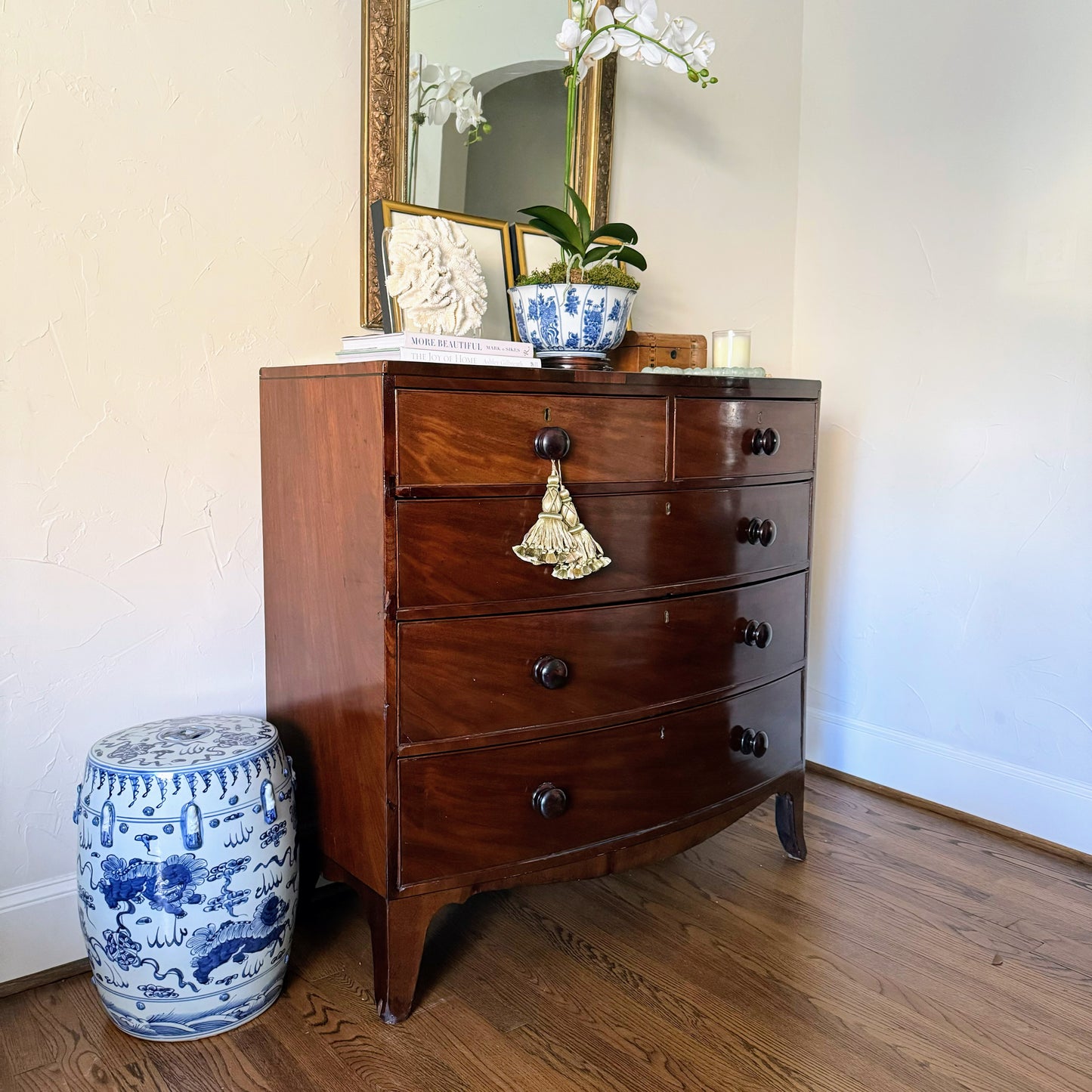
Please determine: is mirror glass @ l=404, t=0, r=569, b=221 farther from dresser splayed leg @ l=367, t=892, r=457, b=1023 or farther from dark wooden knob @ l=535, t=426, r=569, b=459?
dresser splayed leg @ l=367, t=892, r=457, b=1023

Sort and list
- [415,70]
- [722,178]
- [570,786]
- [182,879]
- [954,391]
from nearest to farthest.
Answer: [182,879] → [570,786] → [415,70] → [954,391] → [722,178]

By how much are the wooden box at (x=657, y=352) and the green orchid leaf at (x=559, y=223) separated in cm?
22

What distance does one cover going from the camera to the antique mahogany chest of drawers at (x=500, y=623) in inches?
54.2

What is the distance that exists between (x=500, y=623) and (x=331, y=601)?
26 centimetres

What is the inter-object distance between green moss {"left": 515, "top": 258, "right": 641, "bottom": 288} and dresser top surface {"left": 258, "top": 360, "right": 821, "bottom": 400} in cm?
20

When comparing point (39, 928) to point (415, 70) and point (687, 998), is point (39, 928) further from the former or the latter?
point (415, 70)

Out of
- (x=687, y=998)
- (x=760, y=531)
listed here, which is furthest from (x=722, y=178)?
(x=687, y=998)

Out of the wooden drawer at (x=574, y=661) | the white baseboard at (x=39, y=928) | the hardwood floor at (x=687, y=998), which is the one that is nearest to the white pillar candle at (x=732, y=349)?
the wooden drawer at (x=574, y=661)

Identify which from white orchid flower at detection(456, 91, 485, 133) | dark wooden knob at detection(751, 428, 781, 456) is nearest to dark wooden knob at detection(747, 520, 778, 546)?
dark wooden knob at detection(751, 428, 781, 456)

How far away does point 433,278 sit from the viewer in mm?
1616

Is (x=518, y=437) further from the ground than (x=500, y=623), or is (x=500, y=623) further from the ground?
(x=518, y=437)

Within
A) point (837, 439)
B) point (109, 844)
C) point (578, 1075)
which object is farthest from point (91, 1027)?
point (837, 439)

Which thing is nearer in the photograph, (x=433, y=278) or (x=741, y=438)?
(x=433, y=278)

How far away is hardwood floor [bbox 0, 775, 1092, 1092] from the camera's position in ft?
4.44
